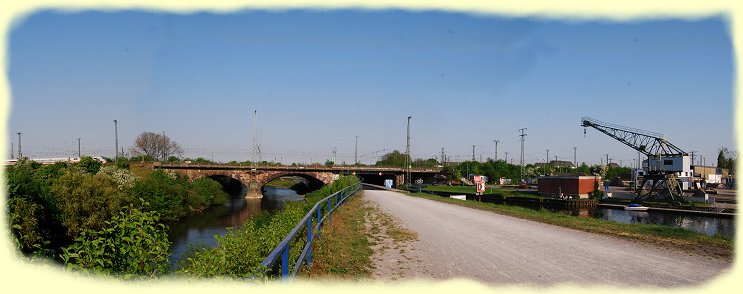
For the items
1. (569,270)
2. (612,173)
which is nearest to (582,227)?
(569,270)

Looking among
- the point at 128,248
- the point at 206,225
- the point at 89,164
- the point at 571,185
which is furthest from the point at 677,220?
the point at 89,164

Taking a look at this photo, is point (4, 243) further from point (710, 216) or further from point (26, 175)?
point (710, 216)

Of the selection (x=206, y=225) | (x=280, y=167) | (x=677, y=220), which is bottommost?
(x=206, y=225)

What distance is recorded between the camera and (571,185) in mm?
61500

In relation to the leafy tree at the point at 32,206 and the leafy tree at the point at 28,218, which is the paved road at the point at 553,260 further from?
the leafy tree at the point at 32,206

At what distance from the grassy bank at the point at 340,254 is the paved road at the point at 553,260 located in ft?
3.70

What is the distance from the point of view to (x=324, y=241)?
9.99 metres

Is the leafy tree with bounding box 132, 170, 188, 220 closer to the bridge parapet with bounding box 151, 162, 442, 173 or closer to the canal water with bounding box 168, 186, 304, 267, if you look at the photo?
the canal water with bounding box 168, 186, 304, 267

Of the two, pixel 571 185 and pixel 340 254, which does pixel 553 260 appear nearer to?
pixel 340 254

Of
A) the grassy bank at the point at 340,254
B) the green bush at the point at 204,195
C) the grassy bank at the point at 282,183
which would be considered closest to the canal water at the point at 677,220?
the grassy bank at the point at 340,254

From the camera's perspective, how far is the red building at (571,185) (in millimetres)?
61000

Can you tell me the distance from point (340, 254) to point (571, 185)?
2303 inches

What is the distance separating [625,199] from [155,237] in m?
63.6

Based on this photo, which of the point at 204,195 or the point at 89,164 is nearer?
the point at 89,164
